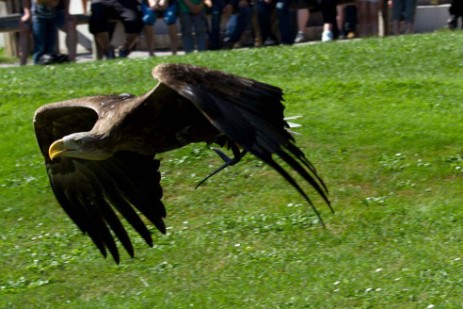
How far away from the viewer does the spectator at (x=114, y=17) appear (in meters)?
16.8

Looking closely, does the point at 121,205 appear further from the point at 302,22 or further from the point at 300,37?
the point at 302,22

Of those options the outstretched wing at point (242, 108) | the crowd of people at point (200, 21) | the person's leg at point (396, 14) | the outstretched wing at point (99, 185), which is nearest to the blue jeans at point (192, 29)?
the crowd of people at point (200, 21)

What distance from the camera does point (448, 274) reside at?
8578 mm

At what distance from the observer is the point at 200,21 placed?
17516mm

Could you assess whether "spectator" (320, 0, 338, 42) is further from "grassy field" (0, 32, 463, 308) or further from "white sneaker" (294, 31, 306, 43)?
"grassy field" (0, 32, 463, 308)

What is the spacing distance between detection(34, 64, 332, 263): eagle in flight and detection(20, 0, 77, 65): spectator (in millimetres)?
7287

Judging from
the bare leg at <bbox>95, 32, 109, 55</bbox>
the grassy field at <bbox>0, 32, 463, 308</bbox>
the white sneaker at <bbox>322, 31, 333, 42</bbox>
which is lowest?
the grassy field at <bbox>0, 32, 463, 308</bbox>

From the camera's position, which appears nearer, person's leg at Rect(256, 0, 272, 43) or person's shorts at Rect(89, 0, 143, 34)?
person's shorts at Rect(89, 0, 143, 34)

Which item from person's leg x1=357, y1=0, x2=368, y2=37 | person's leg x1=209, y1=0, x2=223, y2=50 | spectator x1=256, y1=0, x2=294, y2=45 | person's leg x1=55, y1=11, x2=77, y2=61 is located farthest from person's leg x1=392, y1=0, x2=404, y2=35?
person's leg x1=55, y1=11, x2=77, y2=61

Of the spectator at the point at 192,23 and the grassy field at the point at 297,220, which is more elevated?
the spectator at the point at 192,23

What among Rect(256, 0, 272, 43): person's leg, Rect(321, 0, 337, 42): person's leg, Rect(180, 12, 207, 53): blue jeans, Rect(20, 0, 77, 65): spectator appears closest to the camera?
Rect(20, 0, 77, 65): spectator

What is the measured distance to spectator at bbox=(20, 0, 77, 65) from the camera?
1628 cm

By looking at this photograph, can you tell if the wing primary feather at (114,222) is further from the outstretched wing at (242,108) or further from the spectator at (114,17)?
the spectator at (114,17)

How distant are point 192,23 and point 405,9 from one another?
124 inches
